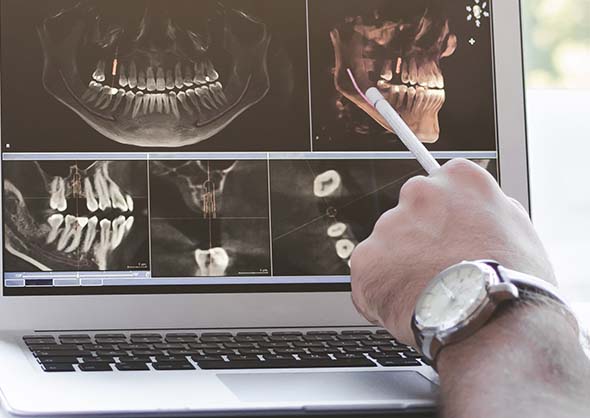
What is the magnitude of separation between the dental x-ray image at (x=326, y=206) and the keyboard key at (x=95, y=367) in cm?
27

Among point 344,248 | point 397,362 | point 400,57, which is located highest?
point 400,57

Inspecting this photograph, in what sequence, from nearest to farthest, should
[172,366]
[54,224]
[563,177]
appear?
[172,366]
[54,224]
[563,177]

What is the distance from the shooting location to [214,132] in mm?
998

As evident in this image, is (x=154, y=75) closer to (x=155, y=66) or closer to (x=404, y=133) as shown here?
(x=155, y=66)

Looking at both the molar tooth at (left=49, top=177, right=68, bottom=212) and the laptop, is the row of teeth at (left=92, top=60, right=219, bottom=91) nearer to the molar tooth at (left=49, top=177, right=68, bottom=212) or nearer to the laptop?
the laptop

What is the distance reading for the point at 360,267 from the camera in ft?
2.43

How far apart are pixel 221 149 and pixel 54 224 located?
20cm

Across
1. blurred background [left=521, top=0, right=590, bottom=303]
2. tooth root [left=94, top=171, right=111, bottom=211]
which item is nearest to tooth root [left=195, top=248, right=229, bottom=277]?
tooth root [left=94, top=171, right=111, bottom=211]

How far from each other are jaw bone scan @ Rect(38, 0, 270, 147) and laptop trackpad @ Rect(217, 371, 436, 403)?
332 millimetres

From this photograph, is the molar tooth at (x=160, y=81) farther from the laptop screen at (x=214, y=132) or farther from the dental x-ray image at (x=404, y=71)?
the dental x-ray image at (x=404, y=71)

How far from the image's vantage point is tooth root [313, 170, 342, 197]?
3.33 feet

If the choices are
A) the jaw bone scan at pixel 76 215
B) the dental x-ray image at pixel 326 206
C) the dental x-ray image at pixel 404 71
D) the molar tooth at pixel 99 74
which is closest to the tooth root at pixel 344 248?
the dental x-ray image at pixel 326 206

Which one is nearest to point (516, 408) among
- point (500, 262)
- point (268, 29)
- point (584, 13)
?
point (500, 262)

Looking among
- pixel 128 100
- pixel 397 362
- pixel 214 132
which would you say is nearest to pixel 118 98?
pixel 128 100
